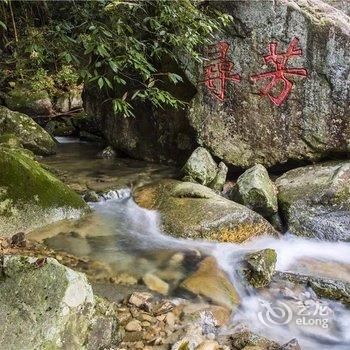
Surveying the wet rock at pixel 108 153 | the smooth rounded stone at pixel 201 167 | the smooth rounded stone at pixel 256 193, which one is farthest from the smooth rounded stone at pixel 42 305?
the wet rock at pixel 108 153

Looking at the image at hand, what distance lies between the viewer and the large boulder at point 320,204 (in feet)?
21.0

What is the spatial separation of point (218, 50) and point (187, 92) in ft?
3.43

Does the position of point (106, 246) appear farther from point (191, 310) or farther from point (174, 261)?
point (191, 310)

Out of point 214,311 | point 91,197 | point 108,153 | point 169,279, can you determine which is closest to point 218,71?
point 91,197

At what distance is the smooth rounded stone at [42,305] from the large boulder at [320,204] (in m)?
4.42

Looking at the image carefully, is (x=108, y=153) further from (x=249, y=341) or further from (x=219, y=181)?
(x=249, y=341)

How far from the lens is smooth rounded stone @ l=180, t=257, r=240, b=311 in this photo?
4.45 m

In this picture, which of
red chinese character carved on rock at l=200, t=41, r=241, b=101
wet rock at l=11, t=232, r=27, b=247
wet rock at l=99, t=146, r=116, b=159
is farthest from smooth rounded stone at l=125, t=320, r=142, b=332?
wet rock at l=99, t=146, r=116, b=159

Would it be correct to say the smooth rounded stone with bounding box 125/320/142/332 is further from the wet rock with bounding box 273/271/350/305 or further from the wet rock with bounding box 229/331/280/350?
the wet rock with bounding box 273/271/350/305

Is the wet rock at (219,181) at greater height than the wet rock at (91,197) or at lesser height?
lesser

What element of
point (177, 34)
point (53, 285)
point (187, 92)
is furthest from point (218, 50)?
point (53, 285)

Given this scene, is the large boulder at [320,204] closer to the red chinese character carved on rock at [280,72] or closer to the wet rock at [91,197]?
the red chinese character carved on rock at [280,72]

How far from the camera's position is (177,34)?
5598 mm

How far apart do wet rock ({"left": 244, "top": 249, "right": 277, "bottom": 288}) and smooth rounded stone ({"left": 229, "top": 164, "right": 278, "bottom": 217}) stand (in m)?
1.67
